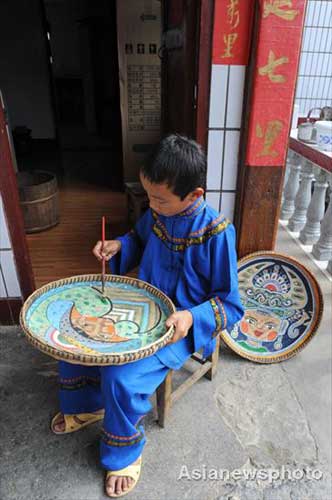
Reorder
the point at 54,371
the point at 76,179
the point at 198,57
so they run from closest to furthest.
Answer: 1. the point at 198,57
2. the point at 54,371
3. the point at 76,179

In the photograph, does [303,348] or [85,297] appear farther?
[303,348]

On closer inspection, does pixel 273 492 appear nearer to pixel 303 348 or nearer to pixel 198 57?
pixel 303 348

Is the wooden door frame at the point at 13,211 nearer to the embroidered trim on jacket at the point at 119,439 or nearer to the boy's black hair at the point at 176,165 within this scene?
the boy's black hair at the point at 176,165

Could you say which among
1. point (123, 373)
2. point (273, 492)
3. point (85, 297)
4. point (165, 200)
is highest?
point (165, 200)

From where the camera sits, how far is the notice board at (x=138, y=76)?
4.19m

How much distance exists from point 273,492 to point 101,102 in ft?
30.1

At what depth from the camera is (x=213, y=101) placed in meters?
2.02

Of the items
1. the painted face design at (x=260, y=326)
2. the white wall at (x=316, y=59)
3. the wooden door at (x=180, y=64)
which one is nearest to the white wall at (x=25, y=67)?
the white wall at (x=316, y=59)

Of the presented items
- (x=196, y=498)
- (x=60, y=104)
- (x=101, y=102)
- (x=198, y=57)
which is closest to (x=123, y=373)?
(x=196, y=498)

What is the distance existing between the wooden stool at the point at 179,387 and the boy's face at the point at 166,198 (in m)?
0.69

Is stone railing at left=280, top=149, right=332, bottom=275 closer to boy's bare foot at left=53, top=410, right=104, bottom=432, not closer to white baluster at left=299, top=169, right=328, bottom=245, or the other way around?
white baluster at left=299, top=169, right=328, bottom=245

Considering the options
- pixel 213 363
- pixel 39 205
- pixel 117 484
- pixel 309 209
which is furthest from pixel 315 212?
pixel 117 484

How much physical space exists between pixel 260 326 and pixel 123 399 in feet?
3.57

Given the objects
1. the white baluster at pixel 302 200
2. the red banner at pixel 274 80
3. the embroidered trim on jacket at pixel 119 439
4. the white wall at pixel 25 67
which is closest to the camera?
the embroidered trim on jacket at pixel 119 439
